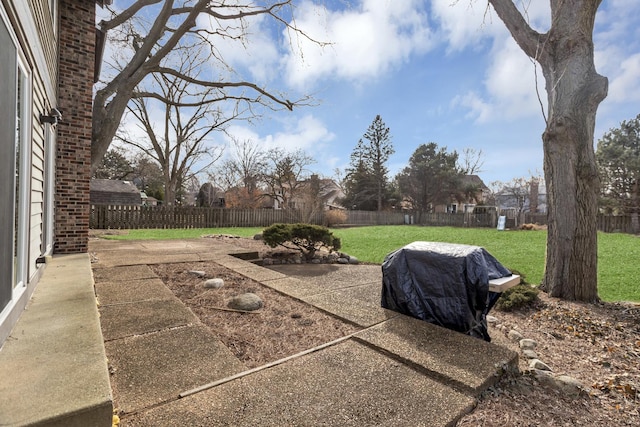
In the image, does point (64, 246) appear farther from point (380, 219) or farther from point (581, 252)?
point (380, 219)

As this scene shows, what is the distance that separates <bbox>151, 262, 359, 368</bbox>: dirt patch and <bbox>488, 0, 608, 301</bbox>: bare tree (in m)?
3.97

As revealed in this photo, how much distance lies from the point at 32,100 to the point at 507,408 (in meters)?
4.29

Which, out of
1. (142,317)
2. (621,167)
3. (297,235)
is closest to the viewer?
(142,317)

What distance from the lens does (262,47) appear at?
9438 mm

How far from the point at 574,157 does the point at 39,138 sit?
6924mm

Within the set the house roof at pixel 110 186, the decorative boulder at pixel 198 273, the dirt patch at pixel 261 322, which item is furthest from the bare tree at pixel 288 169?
the dirt patch at pixel 261 322

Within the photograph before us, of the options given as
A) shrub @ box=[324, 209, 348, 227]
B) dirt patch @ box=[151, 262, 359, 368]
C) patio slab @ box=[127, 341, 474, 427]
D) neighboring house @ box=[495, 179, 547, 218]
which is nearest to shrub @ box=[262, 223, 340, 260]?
dirt patch @ box=[151, 262, 359, 368]

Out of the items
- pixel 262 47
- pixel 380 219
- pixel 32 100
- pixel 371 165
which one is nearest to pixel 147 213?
pixel 262 47

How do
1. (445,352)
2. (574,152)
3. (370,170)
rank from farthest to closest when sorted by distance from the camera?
(370,170)
(574,152)
(445,352)

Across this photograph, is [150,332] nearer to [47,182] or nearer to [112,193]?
[47,182]

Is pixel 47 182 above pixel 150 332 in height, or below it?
above

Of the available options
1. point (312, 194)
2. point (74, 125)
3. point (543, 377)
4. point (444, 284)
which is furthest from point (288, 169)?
point (543, 377)

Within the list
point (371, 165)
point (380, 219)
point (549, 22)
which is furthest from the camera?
point (371, 165)

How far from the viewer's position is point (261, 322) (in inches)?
113
